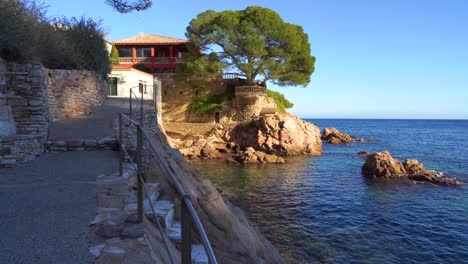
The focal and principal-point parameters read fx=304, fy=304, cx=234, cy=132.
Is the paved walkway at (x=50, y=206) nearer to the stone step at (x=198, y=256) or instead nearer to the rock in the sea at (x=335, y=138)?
the stone step at (x=198, y=256)

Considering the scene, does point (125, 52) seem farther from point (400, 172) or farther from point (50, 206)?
point (50, 206)

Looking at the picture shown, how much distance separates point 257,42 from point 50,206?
91.1ft

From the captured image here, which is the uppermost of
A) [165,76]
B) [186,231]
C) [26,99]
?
[165,76]

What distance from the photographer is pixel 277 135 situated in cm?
3067

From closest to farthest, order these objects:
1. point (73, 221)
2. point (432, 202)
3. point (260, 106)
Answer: point (73, 221)
point (432, 202)
point (260, 106)

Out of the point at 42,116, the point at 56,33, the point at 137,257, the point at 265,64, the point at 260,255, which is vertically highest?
the point at 265,64

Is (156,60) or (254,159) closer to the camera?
(254,159)

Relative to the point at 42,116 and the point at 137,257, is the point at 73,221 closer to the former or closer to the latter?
the point at 137,257

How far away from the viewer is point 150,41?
3781cm

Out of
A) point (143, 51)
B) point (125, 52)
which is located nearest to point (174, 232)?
point (143, 51)

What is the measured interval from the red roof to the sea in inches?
804

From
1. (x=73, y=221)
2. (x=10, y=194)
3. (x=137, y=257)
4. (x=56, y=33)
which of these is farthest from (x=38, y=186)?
(x=56, y=33)

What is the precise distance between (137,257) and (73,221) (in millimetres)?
1220

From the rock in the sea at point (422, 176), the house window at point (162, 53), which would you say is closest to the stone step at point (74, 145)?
the rock in the sea at point (422, 176)
